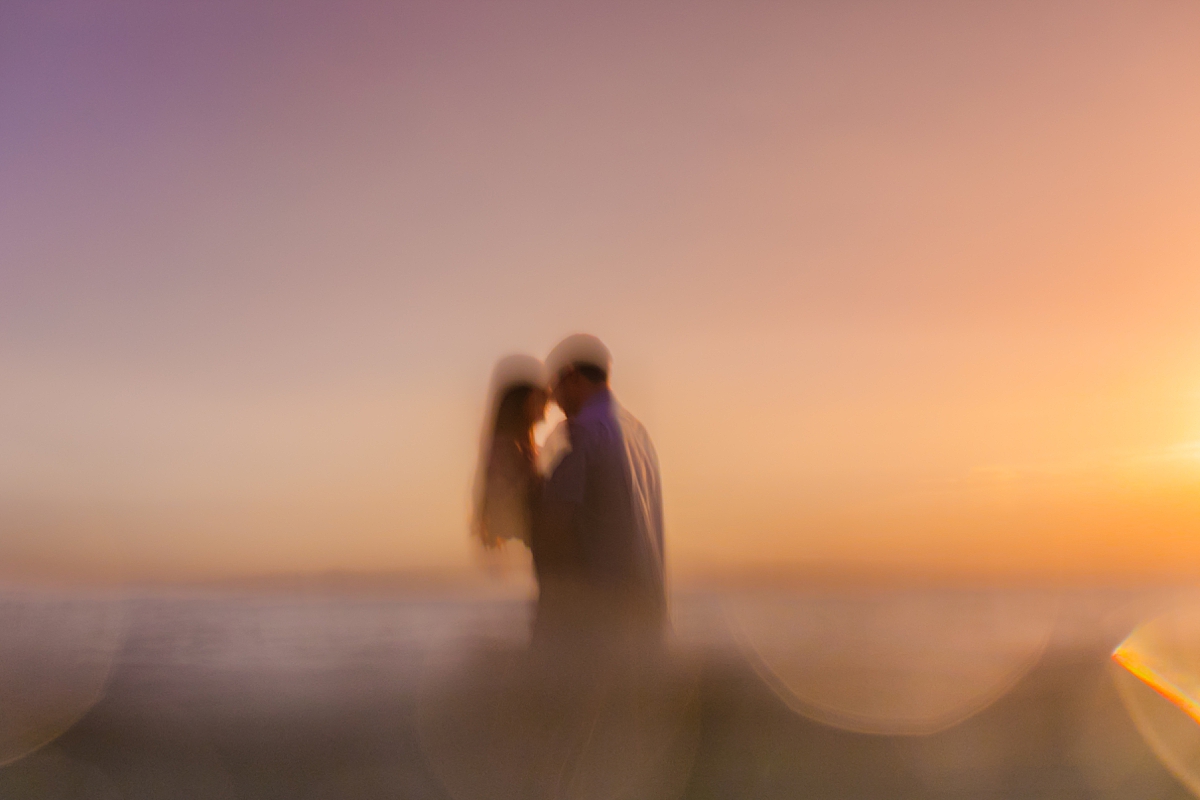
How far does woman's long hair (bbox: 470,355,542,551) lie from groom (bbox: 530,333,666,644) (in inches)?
9.2

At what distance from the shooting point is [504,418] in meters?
2.92

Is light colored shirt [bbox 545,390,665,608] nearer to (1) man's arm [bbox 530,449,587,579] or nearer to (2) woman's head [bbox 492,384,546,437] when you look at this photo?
(1) man's arm [bbox 530,449,587,579]

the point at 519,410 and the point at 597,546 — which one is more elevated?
the point at 519,410

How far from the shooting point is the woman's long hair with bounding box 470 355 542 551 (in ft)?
9.33

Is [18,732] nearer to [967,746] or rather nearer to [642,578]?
[642,578]

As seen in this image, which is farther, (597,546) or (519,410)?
(519,410)

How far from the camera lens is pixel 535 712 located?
8.86 ft

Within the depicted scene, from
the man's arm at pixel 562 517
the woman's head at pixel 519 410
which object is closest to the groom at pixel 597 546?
the man's arm at pixel 562 517

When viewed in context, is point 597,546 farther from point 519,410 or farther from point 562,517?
point 519,410

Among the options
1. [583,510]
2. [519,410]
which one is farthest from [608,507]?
[519,410]

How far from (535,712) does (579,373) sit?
122 centimetres

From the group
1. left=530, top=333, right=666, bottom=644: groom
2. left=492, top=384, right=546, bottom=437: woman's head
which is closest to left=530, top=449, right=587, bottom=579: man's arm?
left=530, top=333, right=666, bottom=644: groom

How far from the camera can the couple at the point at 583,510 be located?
8.71 feet

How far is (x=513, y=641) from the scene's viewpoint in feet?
9.14
